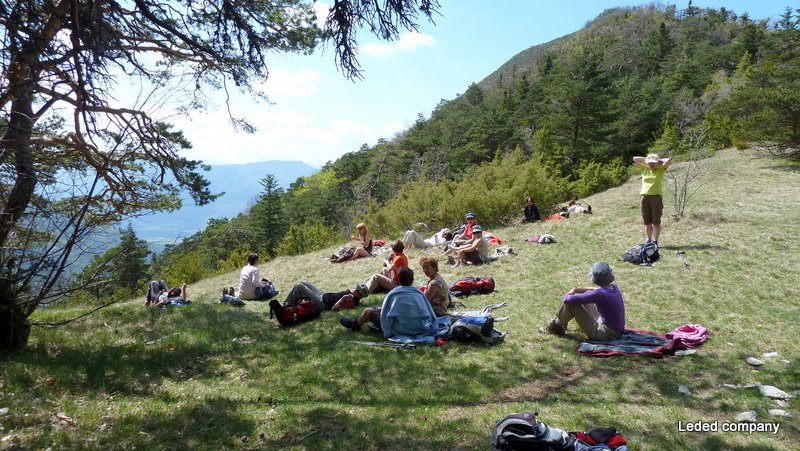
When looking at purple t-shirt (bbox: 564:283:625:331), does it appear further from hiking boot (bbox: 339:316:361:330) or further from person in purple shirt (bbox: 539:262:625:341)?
hiking boot (bbox: 339:316:361:330)

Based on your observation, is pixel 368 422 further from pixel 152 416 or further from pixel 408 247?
pixel 408 247

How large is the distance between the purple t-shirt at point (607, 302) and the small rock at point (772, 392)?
161 cm

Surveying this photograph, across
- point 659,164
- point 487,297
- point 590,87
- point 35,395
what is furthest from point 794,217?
point 590,87

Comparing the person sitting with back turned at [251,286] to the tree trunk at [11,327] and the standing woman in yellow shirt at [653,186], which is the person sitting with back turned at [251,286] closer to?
the tree trunk at [11,327]

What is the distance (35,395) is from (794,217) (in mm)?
15953

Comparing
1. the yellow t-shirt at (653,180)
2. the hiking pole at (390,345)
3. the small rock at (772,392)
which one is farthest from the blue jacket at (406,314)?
the yellow t-shirt at (653,180)

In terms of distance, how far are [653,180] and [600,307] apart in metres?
5.45

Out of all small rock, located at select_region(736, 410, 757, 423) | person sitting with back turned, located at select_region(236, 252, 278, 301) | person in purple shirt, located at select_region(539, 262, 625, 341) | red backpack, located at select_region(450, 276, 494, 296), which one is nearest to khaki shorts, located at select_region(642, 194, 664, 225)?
red backpack, located at select_region(450, 276, 494, 296)

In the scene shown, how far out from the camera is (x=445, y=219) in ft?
65.2

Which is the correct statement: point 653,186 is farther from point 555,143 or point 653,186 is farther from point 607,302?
point 555,143

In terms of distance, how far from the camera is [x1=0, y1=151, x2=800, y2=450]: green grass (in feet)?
11.6

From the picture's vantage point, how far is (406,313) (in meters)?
6.23

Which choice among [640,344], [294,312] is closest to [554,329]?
[640,344]

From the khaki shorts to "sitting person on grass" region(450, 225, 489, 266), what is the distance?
362 centimetres
